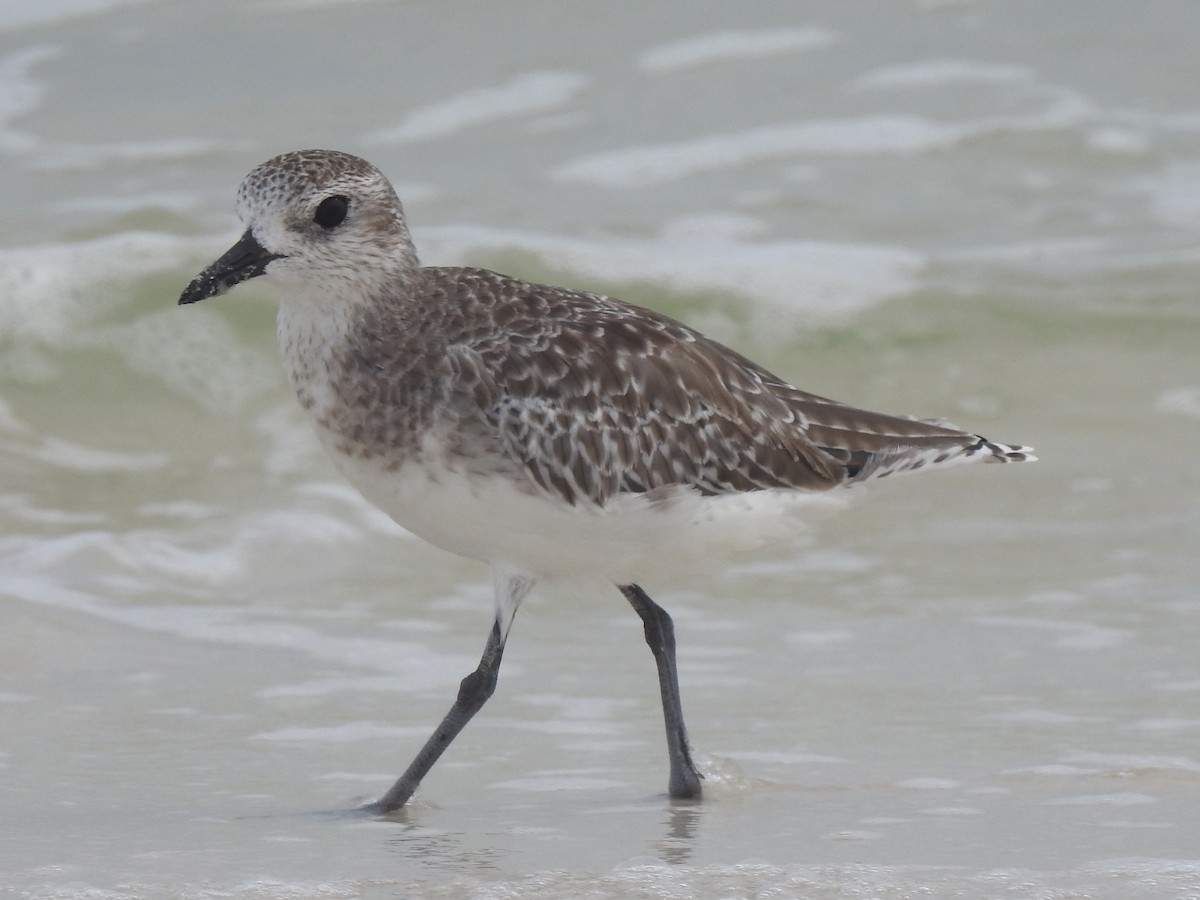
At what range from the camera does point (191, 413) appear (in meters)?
12.3

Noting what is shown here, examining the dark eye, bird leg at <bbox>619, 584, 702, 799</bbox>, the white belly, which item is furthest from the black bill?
bird leg at <bbox>619, 584, 702, 799</bbox>

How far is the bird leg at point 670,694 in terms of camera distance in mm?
6094

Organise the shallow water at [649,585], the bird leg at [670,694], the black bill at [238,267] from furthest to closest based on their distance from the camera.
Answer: the bird leg at [670,694] → the black bill at [238,267] → the shallow water at [649,585]

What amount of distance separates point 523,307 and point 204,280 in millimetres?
966

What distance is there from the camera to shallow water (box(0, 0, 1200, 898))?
5.65 metres

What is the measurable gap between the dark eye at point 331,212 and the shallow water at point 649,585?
1765mm

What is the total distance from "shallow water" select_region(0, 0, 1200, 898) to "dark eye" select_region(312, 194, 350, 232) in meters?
1.76

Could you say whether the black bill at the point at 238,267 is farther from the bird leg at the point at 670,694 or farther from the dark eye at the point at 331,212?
the bird leg at the point at 670,694

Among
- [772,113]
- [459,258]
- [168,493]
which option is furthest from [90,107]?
[168,493]

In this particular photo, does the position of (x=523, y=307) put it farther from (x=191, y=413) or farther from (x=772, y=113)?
(x=772, y=113)

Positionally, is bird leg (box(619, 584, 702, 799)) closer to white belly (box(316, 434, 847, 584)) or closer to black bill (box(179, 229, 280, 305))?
white belly (box(316, 434, 847, 584))

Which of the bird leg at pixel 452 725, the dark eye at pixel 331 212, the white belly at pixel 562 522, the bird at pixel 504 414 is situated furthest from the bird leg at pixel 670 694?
the dark eye at pixel 331 212

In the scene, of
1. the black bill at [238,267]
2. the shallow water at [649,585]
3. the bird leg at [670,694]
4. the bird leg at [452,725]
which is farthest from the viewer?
the bird leg at [670,694]

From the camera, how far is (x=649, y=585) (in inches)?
350
